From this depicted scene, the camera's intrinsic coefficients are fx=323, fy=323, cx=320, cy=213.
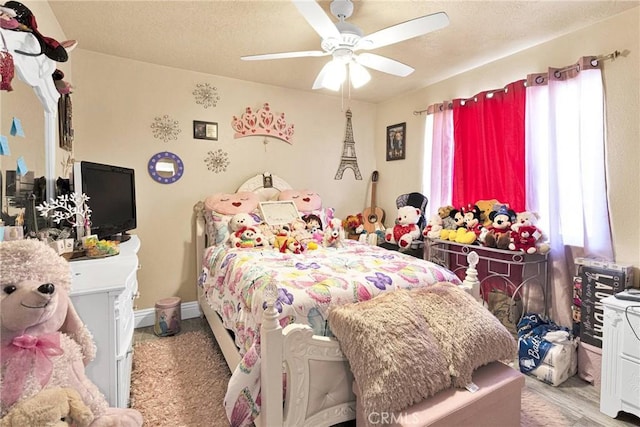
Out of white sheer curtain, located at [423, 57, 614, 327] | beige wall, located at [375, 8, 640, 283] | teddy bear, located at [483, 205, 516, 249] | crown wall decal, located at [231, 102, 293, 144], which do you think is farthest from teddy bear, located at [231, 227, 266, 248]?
beige wall, located at [375, 8, 640, 283]

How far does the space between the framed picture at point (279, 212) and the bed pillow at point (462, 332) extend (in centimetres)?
168

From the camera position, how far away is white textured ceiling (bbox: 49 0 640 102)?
2029 millimetres

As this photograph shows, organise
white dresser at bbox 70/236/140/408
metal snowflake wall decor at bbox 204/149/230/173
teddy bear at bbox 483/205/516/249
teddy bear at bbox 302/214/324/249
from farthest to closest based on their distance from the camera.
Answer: metal snowflake wall decor at bbox 204/149/230/173
teddy bear at bbox 302/214/324/249
teddy bear at bbox 483/205/516/249
white dresser at bbox 70/236/140/408

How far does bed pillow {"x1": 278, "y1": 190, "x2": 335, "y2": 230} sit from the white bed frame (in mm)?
1865

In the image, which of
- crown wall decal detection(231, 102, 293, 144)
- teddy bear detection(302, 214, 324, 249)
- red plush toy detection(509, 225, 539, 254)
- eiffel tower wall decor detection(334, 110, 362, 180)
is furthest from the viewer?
eiffel tower wall decor detection(334, 110, 362, 180)

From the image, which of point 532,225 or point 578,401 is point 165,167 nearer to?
point 532,225

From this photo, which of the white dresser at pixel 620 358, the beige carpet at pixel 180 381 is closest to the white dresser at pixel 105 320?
the beige carpet at pixel 180 381

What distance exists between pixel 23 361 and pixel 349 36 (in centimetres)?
197

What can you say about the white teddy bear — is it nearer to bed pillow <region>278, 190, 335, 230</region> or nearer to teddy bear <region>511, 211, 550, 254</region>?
bed pillow <region>278, 190, 335, 230</region>

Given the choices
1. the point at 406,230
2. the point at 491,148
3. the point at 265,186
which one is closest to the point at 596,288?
the point at 491,148

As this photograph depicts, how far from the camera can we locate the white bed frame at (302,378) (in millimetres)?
1337

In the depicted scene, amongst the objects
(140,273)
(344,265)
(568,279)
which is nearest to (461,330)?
(344,265)

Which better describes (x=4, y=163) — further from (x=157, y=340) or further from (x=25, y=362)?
(x=157, y=340)

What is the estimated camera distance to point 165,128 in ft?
9.95
